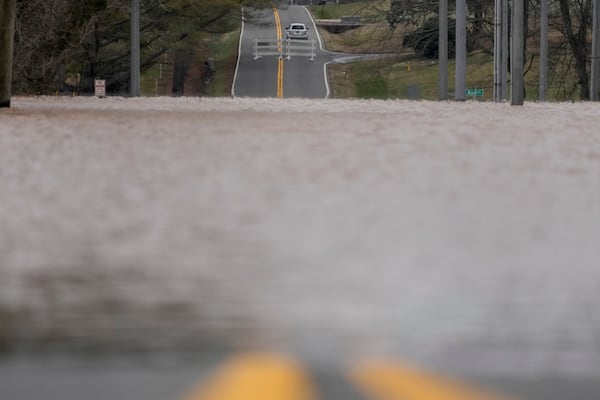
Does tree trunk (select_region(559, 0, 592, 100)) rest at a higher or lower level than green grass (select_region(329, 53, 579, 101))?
A: higher

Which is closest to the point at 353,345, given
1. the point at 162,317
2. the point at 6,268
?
the point at 162,317

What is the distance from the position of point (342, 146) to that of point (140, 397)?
353 inches

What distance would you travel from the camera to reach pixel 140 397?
305 cm

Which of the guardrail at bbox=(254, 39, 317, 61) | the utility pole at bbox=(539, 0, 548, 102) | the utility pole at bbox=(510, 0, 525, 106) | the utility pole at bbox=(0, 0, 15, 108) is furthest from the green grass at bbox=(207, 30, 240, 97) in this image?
the utility pole at bbox=(0, 0, 15, 108)

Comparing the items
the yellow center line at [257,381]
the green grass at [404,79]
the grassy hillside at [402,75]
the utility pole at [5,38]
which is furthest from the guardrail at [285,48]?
the yellow center line at [257,381]

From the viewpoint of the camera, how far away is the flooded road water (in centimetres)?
348

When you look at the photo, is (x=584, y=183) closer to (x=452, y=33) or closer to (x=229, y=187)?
(x=229, y=187)

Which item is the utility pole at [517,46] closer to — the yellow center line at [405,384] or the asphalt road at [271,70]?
the yellow center line at [405,384]

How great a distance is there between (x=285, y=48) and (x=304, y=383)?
99.2m

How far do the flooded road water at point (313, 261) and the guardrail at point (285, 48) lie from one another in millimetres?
89868

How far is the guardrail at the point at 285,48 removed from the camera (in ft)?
327

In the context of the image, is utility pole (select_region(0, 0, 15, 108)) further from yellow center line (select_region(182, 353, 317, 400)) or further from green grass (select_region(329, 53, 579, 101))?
green grass (select_region(329, 53, 579, 101))

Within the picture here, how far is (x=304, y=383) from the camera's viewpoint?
3.14 metres

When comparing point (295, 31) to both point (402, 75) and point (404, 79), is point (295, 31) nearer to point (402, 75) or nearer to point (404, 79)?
point (402, 75)
